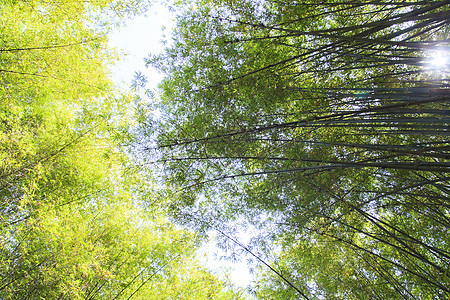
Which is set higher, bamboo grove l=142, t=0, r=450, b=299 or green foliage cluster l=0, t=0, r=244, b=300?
bamboo grove l=142, t=0, r=450, b=299

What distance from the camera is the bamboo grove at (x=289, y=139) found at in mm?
3000

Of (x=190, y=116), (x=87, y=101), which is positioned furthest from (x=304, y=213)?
(x=87, y=101)

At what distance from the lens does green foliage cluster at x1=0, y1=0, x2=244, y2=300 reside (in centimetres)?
290

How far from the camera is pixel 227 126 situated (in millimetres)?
3150

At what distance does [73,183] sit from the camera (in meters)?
3.94

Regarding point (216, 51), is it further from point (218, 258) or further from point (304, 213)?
point (218, 258)

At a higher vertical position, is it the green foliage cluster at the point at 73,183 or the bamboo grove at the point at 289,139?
the bamboo grove at the point at 289,139

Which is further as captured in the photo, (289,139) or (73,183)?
(73,183)

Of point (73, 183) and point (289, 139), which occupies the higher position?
point (289, 139)

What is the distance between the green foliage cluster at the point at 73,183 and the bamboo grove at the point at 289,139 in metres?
0.79

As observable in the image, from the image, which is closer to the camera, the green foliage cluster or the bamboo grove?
the green foliage cluster

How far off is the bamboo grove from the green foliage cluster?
794mm

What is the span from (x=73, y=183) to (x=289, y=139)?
3495mm

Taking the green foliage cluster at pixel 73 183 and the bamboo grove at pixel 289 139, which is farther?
the bamboo grove at pixel 289 139
